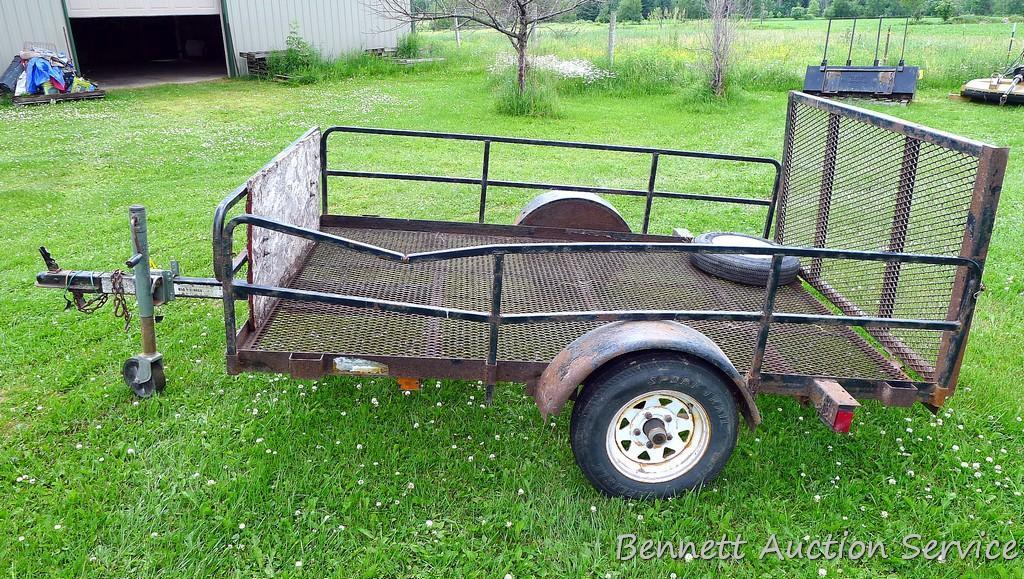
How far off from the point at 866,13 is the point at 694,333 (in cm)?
6173

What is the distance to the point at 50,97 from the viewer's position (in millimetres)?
14891

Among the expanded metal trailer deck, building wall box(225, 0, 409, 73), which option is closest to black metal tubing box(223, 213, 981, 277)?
the expanded metal trailer deck

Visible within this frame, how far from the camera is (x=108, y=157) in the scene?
10.8 meters

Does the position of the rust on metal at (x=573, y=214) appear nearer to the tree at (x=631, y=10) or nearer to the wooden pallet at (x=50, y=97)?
the wooden pallet at (x=50, y=97)

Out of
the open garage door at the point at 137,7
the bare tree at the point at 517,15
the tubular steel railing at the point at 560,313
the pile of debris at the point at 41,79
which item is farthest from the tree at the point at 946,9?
the tubular steel railing at the point at 560,313

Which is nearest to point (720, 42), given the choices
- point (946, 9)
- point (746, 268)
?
point (746, 268)

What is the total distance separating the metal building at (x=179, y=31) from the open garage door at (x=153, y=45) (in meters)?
0.02

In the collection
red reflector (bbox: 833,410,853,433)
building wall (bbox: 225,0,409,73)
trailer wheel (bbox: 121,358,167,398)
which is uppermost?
building wall (bbox: 225,0,409,73)

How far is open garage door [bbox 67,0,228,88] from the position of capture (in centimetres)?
1817

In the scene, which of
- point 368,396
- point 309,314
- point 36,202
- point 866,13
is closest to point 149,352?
point 309,314

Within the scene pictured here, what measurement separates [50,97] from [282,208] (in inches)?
542

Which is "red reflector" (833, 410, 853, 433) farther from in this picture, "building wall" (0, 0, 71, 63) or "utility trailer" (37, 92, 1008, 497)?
"building wall" (0, 0, 71, 63)

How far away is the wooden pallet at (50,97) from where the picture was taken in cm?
1449

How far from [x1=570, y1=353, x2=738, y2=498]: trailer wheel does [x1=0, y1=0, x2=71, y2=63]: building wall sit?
16.7m
